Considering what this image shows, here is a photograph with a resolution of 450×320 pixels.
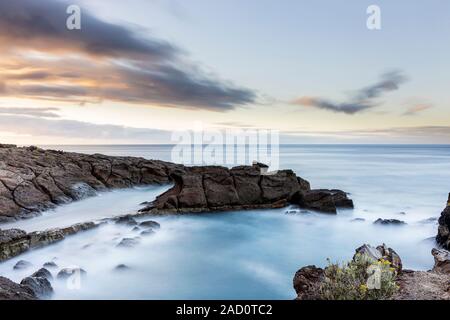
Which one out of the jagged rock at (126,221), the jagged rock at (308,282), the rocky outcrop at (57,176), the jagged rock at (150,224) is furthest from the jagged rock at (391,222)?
the rocky outcrop at (57,176)

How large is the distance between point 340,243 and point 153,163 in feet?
62.7

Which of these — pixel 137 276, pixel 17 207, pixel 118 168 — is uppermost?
pixel 118 168

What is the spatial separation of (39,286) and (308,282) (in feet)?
19.5

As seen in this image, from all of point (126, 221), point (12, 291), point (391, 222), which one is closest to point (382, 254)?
point (12, 291)

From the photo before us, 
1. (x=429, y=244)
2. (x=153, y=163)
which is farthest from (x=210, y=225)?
(x=153, y=163)

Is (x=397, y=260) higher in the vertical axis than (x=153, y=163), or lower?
lower

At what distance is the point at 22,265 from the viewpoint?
1012 cm

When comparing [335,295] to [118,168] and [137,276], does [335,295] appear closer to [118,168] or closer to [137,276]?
[137,276]

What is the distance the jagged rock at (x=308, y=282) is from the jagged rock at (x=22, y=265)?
8.08 m

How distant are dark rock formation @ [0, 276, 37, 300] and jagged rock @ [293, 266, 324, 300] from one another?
5.08 meters

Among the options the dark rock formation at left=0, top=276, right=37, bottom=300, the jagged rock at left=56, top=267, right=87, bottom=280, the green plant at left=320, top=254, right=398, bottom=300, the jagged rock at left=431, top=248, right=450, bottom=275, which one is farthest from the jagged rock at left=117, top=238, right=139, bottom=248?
the jagged rock at left=431, top=248, right=450, bottom=275

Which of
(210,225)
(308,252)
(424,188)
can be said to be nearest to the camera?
(308,252)

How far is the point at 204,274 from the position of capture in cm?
956

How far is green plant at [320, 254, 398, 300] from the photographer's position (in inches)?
211
